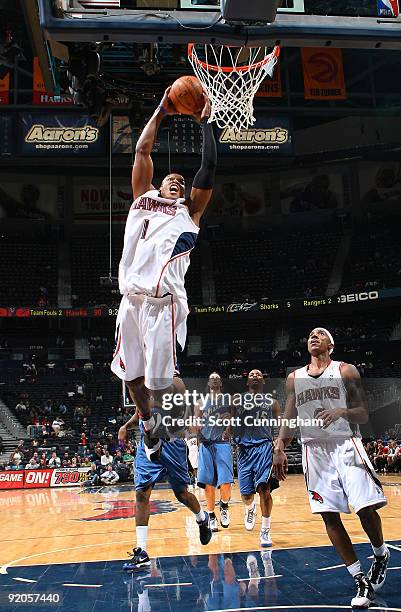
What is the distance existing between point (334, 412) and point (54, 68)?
285 inches

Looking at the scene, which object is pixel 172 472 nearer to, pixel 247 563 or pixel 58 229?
pixel 247 563

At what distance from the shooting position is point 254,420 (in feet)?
28.0

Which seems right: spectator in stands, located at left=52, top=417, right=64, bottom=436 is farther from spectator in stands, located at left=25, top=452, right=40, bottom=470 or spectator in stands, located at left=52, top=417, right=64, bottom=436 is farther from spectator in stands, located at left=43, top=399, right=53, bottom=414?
spectator in stands, located at left=25, top=452, right=40, bottom=470

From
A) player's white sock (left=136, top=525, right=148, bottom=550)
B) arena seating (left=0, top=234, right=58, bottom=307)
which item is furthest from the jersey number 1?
arena seating (left=0, top=234, right=58, bottom=307)

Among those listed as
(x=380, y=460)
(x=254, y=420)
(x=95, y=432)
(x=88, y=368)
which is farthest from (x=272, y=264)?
(x=254, y=420)

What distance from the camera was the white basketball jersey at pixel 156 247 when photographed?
323 centimetres

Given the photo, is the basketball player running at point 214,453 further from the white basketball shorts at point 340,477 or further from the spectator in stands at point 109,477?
the spectator in stands at point 109,477

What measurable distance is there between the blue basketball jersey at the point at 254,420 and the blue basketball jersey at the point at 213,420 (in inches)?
10.7

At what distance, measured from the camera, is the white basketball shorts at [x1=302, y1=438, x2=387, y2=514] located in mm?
4652

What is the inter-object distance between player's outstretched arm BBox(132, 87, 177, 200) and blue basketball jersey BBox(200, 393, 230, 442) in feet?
18.0

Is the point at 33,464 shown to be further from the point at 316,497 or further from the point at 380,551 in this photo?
the point at 380,551

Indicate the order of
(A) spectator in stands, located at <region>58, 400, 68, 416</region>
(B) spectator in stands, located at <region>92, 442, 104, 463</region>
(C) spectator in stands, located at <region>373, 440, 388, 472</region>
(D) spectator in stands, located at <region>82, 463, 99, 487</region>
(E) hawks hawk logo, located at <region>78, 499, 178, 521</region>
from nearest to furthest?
1. (E) hawks hawk logo, located at <region>78, 499, 178, 521</region>
2. (D) spectator in stands, located at <region>82, 463, 99, 487</region>
3. (C) spectator in stands, located at <region>373, 440, 388, 472</region>
4. (B) spectator in stands, located at <region>92, 442, 104, 463</region>
5. (A) spectator in stands, located at <region>58, 400, 68, 416</region>

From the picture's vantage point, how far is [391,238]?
2733 centimetres

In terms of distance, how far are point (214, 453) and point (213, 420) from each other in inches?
18.1
